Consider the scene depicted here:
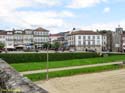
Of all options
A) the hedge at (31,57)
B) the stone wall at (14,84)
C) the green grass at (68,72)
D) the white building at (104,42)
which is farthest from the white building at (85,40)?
the stone wall at (14,84)

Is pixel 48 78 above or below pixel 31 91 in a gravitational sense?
below

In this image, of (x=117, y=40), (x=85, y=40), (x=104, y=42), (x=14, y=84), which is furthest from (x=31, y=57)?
(x=104, y=42)

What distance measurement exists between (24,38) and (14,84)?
118m

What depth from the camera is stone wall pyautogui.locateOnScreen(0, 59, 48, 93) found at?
16.4 ft

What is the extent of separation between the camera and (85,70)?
109 feet

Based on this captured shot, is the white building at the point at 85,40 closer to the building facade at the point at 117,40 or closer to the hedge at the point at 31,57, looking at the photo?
the building facade at the point at 117,40

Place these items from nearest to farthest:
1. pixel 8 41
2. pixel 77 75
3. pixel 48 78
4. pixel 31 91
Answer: pixel 31 91 → pixel 48 78 → pixel 77 75 → pixel 8 41

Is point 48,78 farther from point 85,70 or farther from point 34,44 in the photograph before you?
point 34,44

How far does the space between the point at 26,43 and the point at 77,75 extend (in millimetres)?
92740

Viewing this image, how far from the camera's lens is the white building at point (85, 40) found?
388ft

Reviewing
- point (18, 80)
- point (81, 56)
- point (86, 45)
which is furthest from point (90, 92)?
point (86, 45)

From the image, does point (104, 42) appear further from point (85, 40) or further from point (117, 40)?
point (85, 40)

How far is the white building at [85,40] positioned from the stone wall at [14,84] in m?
112

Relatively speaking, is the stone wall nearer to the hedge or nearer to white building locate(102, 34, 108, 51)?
the hedge
